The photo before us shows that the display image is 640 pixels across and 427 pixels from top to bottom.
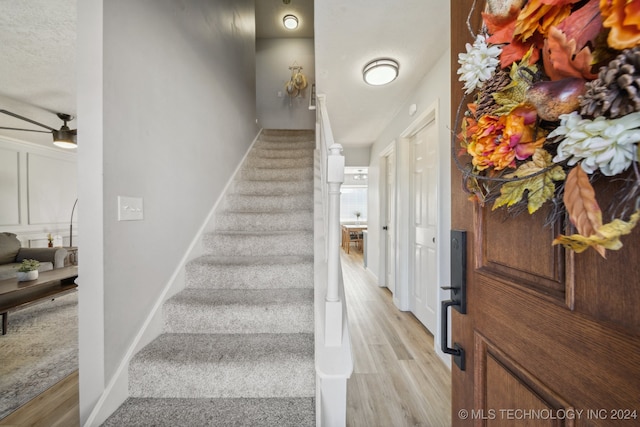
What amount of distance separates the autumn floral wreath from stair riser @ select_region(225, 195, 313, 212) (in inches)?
80.6

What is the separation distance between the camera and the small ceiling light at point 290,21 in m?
4.40

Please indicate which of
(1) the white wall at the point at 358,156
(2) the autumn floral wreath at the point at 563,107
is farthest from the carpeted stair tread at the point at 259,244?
(1) the white wall at the point at 358,156

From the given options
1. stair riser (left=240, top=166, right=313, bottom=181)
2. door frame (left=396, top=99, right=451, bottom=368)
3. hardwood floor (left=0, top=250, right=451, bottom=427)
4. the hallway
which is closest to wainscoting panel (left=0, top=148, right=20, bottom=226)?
hardwood floor (left=0, top=250, right=451, bottom=427)

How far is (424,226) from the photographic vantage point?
101 inches

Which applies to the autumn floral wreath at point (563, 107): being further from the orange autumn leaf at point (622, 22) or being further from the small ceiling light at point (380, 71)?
the small ceiling light at point (380, 71)

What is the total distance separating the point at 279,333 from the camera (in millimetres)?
1539

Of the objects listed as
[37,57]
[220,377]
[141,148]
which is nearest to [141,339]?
[220,377]

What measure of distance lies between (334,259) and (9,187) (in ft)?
20.1

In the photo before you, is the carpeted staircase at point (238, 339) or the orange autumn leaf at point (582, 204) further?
the carpeted staircase at point (238, 339)

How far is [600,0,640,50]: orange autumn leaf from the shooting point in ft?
0.85

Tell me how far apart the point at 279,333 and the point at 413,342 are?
1.45 meters

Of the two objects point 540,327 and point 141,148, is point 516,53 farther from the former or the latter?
point 141,148

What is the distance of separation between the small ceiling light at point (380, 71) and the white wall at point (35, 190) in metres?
5.35

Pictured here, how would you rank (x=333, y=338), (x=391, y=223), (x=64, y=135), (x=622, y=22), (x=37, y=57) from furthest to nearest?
(x=391, y=223), (x=64, y=135), (x=37, y=57), (x=333, y=338), (x=622, y=22)
